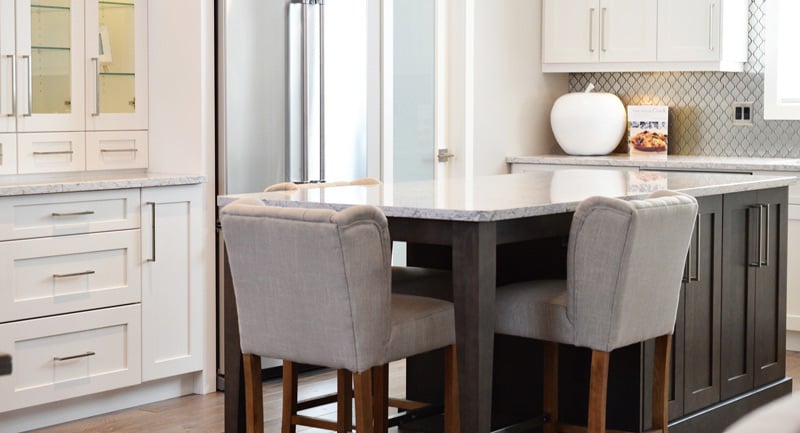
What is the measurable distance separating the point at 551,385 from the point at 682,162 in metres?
2.53

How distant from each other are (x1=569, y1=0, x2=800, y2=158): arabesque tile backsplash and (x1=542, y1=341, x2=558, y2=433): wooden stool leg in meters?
2.99

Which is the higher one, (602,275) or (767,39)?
(767,39)

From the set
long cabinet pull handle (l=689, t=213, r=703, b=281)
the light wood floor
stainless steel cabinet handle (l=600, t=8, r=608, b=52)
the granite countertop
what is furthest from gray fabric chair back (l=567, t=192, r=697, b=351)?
stainless steel cabinet handle (l=600, t=8, r=608, b=52)

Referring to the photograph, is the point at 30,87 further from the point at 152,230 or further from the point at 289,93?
the point at 289,93

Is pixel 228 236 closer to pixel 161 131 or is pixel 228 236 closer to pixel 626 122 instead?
pixel 161 131

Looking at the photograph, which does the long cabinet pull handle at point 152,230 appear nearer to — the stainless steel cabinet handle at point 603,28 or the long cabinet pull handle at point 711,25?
the stainless steel cabinet handle at point 603,28

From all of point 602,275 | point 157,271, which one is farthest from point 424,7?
point 602,275

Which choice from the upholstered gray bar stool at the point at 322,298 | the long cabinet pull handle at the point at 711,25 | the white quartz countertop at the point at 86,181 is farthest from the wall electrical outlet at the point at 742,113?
the upholstered gray bar stool at the point at 322,298

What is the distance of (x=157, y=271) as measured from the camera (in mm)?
4367

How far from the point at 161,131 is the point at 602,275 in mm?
2309

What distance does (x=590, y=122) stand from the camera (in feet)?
20.4

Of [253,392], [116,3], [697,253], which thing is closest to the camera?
[253,392]

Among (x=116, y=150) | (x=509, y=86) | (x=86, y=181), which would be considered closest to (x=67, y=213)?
(x=86, y=181)

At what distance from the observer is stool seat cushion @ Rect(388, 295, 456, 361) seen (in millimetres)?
2863
